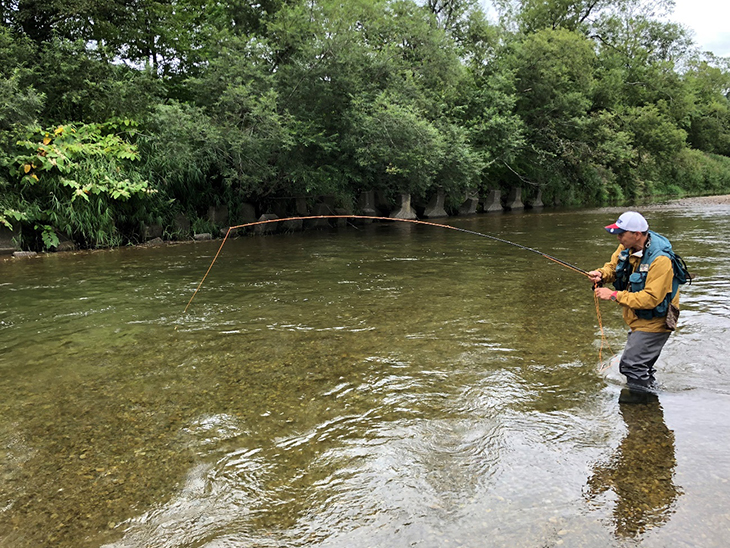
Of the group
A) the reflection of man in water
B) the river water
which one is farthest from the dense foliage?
the reflection of man in water

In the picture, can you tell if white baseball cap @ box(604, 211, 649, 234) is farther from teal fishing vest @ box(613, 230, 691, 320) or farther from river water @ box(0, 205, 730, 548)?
river water @ box(0, 205, 730, 548)

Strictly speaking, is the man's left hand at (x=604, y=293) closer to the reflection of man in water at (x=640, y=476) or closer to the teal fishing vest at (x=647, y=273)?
the teal fishing vest at (x=647, y=273)

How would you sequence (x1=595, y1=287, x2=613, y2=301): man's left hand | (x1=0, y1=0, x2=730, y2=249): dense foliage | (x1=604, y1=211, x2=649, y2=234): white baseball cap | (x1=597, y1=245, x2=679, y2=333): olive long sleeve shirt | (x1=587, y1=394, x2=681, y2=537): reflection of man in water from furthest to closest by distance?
1. (x1=0, y1=0, x2=730, y2=249): dense foliage
2. (x1=595, y1=287, x2=613, y2=301): man's left hand
3. (x1=604, y1=211, x2=649, y2=234): white baseball cap
4. (x1=597, y1=245, x2=679, y2=333): olive long sleeve shirt
5. (x1=587, y1=394, x2=681, y2=537): reflection of man in water

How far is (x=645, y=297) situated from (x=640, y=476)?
1372 millimetres

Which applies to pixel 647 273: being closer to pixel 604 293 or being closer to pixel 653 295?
pixel 653 295

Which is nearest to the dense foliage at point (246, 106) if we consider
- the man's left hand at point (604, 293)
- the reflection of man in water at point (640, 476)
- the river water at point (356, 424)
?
the river water at point (356, 424)

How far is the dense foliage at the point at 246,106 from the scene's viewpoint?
13344 millimetres

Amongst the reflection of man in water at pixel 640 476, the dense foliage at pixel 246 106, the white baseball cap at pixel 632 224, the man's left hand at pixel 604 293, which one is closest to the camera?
the reflection of man in water at pixel 640 476

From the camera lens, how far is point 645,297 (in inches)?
158

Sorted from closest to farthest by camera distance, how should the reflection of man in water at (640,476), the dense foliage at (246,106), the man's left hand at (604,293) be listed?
the reflection of man in water at (640,476) < the man's left hand at (604,293) < the dense foliage at (246,106)

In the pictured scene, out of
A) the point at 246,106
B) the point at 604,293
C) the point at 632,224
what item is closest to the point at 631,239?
the point at 632,224

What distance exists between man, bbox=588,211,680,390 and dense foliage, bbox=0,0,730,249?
11.2 metres

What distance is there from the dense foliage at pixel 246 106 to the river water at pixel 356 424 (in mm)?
6388

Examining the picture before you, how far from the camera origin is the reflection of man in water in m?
2.76
